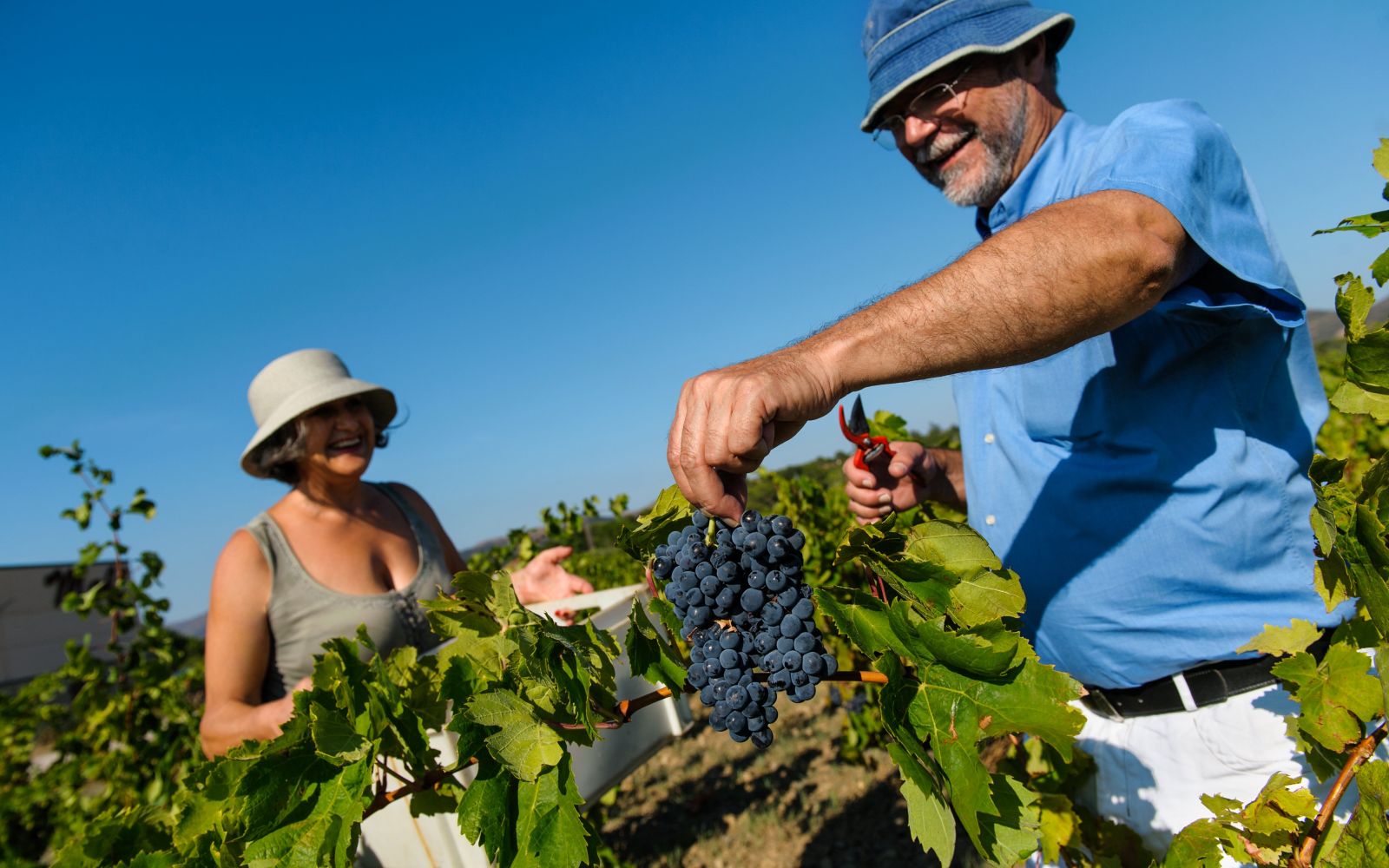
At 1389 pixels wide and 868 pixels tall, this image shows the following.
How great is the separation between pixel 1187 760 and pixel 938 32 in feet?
6.55

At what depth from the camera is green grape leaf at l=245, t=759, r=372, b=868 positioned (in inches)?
53.5

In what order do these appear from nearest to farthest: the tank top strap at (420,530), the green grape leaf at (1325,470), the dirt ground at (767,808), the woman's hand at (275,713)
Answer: the green grape leaf at (1325,470) → the woman's hand at (275,713) → the tank top strap at (420,530) → the dirt ground at (767,808)

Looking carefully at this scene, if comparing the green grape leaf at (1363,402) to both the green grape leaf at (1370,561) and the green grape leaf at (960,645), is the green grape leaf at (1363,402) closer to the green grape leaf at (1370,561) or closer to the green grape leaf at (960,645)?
the green grape leaf at (1370,561)

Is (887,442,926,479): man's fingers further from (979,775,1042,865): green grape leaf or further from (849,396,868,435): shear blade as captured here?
(979,775,1042,865): green grape leaf

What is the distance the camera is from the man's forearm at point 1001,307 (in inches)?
48.9

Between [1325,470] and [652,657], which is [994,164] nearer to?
[1325,470]

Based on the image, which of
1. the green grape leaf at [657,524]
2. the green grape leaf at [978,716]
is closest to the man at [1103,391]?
the green grape leaf at [657,524]

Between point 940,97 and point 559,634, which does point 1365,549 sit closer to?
point 559,634

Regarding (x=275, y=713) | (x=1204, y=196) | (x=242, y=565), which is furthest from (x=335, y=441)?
(x=1204, y=196)

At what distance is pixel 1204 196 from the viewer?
1486 mm

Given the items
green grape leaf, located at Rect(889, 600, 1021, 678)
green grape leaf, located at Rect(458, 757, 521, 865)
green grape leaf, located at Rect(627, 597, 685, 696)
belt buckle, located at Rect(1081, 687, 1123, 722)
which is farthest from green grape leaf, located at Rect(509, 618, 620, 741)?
belt buckle, located at Rect(1081, 687, 1123, 722)

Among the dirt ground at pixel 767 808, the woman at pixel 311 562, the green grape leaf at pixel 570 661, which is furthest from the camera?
the dirt ground at pixel 767 808

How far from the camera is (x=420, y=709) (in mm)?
1680

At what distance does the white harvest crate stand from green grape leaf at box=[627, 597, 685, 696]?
0.28m
